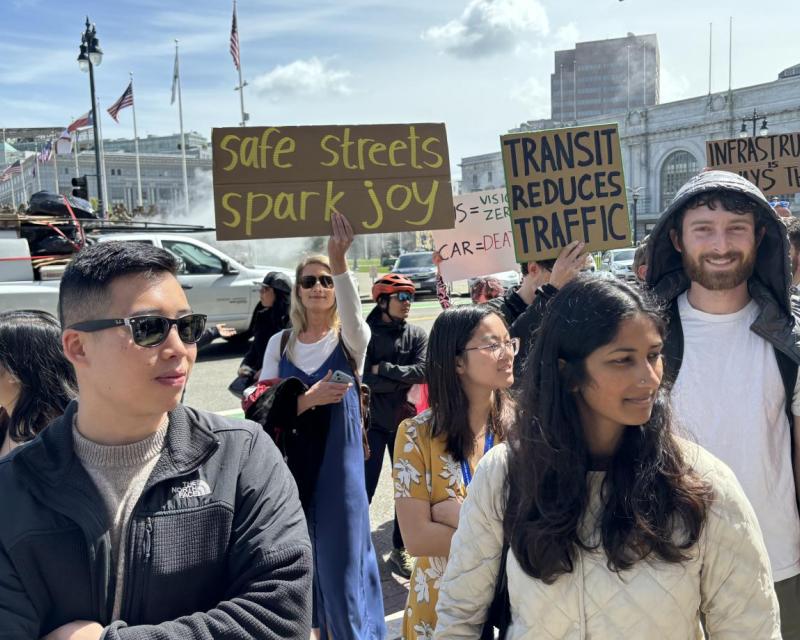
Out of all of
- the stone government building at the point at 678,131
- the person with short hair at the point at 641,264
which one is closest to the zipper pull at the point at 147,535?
the person with short hair at the point at 641,264

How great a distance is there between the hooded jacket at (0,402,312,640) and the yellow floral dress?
87 cm

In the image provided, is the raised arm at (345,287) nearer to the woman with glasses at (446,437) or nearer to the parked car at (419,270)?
the woman with glasses at (446,437)

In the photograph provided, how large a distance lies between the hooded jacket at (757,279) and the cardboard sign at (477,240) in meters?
3.08

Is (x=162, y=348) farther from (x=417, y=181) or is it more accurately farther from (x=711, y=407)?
(x=417, y=181)

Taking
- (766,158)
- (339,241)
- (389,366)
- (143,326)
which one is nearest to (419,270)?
(766,158)

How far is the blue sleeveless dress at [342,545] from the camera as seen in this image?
10.4 ft

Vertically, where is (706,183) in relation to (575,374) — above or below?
above

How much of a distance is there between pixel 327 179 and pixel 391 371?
176cm

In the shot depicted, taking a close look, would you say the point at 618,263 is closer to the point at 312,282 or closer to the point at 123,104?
the point at 123,104

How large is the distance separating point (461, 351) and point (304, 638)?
1.35 m

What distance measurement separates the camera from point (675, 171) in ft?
257

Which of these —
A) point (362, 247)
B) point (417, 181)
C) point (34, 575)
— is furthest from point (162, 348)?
point (362, 247)

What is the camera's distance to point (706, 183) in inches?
101

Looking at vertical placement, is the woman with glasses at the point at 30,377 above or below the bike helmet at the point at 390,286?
below
